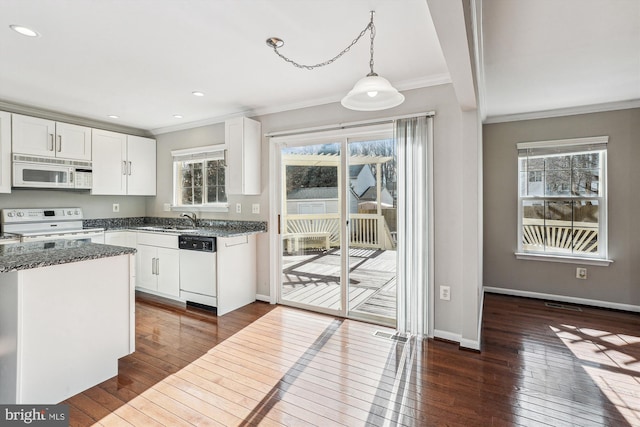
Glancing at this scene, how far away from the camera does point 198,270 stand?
146 inches

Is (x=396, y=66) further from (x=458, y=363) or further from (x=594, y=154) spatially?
(x=594, y=154)

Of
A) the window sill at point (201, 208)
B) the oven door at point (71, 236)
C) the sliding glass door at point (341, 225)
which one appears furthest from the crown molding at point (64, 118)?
the sliding glass door at point (341, 225)

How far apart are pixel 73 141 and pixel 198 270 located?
243 cm

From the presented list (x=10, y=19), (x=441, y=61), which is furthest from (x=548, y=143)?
(x=10, y=19)

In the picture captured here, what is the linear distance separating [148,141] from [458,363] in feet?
16.8

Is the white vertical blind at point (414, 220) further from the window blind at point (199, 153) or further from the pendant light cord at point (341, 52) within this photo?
the window blind at point (199, 153)

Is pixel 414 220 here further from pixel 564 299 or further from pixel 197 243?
pixel 564 299

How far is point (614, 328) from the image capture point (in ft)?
10.5

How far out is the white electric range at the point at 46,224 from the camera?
368 centimetres

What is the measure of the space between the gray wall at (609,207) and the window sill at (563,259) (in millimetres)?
59

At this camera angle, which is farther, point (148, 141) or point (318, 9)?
point (148, 141)

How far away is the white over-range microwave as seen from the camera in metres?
3.62

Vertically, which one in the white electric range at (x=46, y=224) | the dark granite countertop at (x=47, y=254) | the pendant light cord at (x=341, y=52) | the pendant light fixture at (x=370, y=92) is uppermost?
the pendant light cord at (x=341, y=52)

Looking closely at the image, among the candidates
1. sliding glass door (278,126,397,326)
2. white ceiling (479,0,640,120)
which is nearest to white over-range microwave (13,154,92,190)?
sliding glass door (278,126,397,326)
